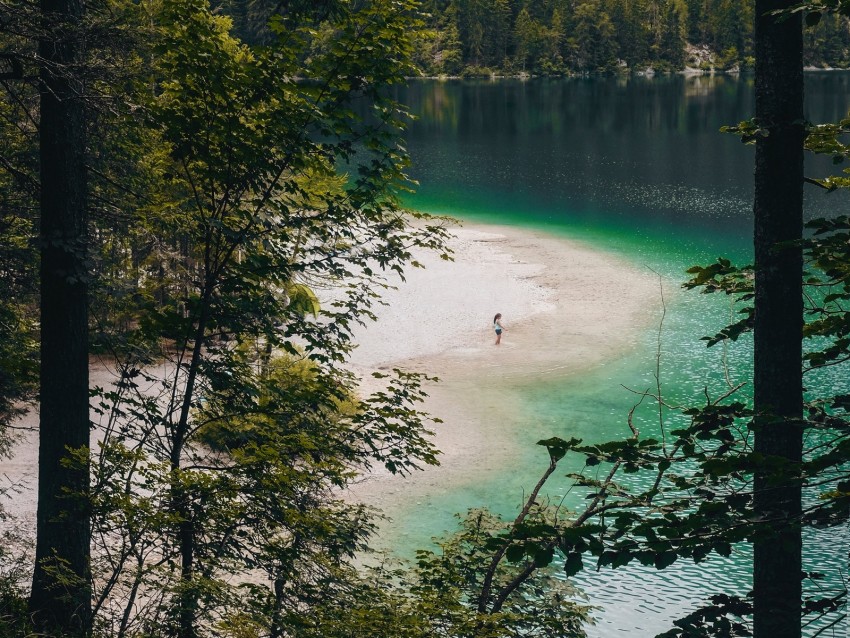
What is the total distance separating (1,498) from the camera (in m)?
17.6

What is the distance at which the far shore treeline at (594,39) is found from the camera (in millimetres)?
129625

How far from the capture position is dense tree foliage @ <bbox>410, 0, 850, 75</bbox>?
129625 mm

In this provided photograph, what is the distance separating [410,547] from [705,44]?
136 m

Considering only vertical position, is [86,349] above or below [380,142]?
below

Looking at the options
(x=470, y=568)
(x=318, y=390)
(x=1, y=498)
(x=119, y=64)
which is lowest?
(x=1, y=498)

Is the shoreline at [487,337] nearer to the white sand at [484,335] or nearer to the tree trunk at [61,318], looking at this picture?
the white sand at [484,335]

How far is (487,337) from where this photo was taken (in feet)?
103

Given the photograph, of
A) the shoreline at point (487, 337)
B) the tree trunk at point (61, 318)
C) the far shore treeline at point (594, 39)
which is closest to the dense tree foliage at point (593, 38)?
the far shore treeline at point (594, 39)

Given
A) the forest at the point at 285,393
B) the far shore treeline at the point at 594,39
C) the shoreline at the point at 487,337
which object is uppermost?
the far shore treeline at the point at 594,39

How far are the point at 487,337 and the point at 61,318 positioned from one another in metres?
23.0

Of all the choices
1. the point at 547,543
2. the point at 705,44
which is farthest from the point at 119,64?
the point at 705,44

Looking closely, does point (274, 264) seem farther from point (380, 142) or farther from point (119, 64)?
point (119, 64)

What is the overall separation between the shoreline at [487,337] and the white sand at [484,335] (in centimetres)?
4

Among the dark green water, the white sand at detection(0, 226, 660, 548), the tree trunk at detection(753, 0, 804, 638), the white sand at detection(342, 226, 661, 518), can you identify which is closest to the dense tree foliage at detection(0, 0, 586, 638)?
the tree trunk at detection(753, 0, 804, 638)
